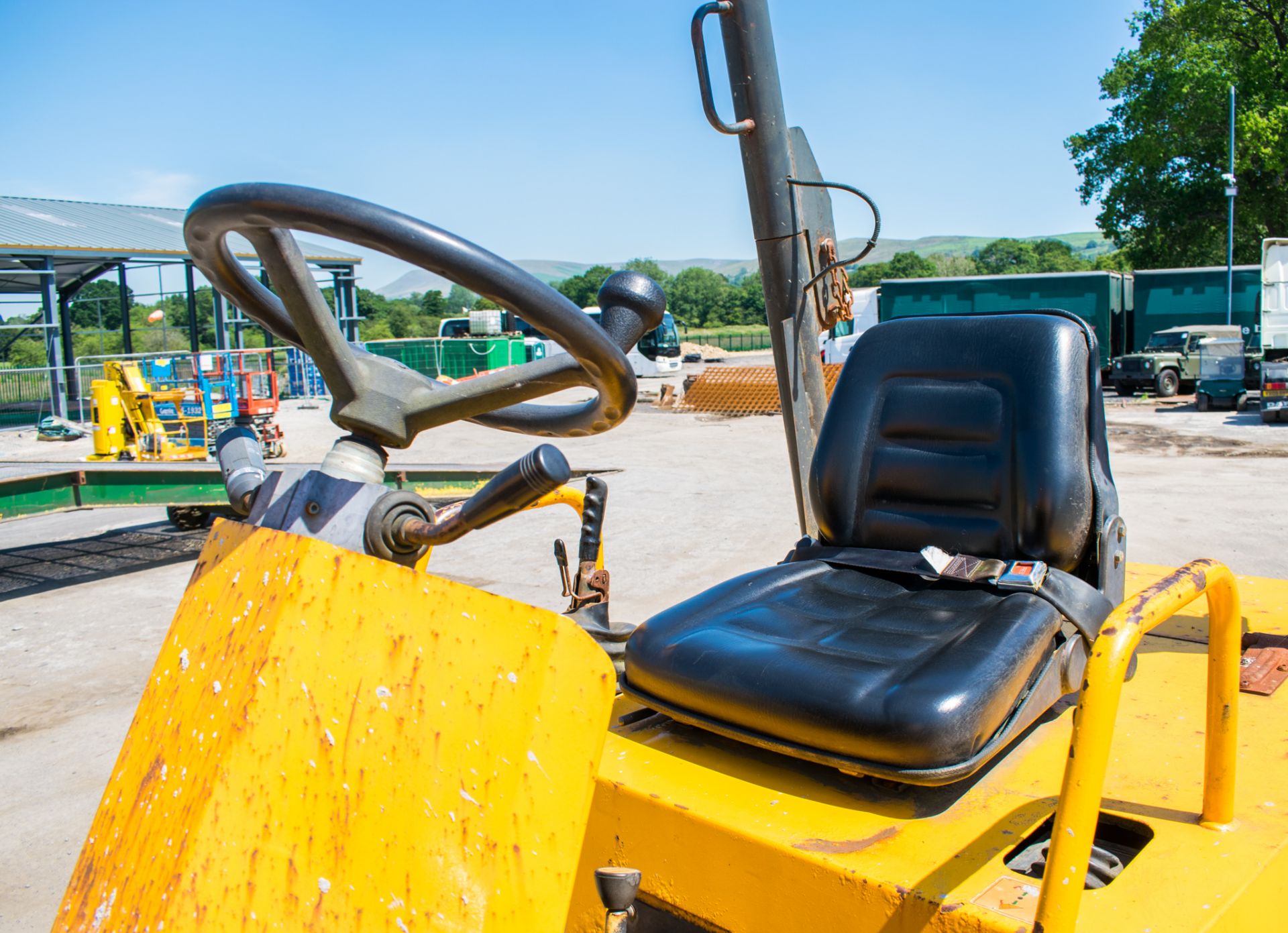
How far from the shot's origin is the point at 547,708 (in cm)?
103

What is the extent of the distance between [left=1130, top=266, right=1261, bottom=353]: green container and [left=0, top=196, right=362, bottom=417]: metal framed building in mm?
19144

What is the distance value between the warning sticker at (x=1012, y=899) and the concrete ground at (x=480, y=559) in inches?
97.7

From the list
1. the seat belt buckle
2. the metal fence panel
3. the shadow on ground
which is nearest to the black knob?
the seat belt buckle

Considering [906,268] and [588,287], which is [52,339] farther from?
[906,268]

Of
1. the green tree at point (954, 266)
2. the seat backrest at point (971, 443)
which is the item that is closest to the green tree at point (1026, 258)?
the green tree at point (954, 266)

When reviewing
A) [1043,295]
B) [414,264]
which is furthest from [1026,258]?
[414,264]

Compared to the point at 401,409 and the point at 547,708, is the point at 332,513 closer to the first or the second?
the point at 401,409

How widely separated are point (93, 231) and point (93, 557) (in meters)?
19.3

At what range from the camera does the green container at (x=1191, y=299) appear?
2253cm

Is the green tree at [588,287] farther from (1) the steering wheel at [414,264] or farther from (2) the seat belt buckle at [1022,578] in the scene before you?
(1) the steering wheel at [414,264]

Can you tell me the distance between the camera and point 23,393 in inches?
752

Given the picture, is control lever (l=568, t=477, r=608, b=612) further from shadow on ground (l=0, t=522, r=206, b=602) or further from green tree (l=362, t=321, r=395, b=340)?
green tree (l=362, t=321, r=395, b=340)

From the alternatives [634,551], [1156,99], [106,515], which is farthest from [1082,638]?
[1156,99]

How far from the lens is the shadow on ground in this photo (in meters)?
6.51
